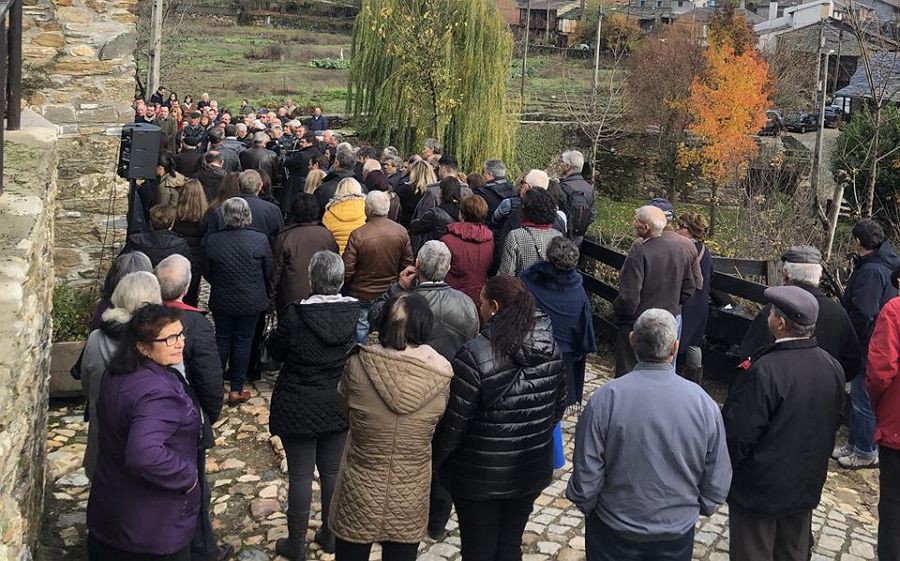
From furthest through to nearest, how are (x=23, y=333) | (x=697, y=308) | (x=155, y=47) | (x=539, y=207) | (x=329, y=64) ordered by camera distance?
(x=329, y=64)
(x=155, y=47)
(x=697, y=308)
(x=539, y=207)
(x=23, y=333)

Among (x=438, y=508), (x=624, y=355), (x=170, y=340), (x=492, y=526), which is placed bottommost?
(x=438, y=508)

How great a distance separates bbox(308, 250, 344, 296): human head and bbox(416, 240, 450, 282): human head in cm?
53

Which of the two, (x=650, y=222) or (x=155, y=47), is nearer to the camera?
(x=650, y=222)

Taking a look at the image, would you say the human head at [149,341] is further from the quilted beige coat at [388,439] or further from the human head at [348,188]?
the human head at [348,188]

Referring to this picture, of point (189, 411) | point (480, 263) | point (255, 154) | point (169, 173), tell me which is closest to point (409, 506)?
point (189, 411)

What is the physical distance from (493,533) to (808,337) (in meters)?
1.73

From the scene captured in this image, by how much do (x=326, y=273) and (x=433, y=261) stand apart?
659mm

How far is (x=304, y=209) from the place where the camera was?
7117mm

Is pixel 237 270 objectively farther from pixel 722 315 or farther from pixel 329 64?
pixel 329 64

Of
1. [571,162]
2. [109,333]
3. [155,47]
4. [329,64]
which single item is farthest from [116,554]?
[329,64]

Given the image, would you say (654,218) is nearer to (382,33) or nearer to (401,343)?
(401,343)

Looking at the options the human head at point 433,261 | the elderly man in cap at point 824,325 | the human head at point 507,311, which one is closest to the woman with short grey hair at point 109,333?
the human head at point 433,261

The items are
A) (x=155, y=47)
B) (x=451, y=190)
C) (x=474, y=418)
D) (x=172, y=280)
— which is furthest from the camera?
(x=155, y=47)

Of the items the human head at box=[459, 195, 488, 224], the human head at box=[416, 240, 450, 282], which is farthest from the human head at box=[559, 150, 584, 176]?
the human head at box=[416, 240, 450, 282]
